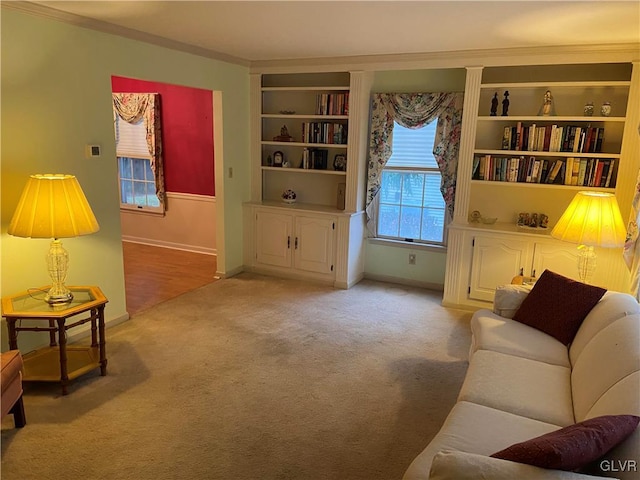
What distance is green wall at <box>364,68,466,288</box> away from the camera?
4879 mm

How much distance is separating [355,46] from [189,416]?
3229 millimetres

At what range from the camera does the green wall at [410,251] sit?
4.88m

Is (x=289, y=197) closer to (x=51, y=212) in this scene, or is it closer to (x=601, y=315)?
(x=51, y=212)

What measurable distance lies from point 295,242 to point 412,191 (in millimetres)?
1382

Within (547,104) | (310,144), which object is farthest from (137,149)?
(547,104)

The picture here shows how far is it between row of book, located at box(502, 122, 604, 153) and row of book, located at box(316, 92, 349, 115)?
1.61 metres

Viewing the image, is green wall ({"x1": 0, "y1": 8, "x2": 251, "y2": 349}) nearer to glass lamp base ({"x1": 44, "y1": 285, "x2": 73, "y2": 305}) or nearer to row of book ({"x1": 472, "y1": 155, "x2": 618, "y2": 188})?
glass lamp base ({"x1": 44, "y1": 285, "x2": 73, "y2": 305})

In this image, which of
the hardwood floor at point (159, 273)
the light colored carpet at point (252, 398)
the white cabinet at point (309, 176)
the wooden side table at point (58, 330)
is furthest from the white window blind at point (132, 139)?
the wooden side table at point (58, 330)

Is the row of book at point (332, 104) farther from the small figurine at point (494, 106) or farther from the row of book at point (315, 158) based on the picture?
the small figurine at point (494, 106)

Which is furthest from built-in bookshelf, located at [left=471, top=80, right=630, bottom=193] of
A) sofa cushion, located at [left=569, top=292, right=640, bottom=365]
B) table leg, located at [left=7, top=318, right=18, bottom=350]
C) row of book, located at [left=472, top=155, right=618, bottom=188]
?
table leg, located at [left=7, top=318, right=18, bottom=350]

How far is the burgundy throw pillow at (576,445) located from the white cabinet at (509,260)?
2805 millimetres

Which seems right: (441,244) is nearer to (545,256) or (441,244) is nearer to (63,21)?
(545,256)

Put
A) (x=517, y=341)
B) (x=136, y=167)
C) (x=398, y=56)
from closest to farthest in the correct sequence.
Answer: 1. (x=517, y=341)
2. (x=398, y=56)
3. (x=136, y=167)

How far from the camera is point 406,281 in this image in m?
5.41
